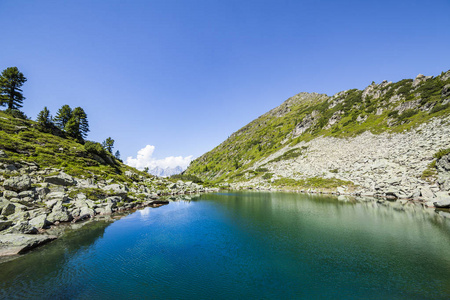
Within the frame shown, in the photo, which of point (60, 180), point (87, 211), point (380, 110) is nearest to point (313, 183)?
point (380, 110)

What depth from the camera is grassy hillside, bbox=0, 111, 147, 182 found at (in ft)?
173

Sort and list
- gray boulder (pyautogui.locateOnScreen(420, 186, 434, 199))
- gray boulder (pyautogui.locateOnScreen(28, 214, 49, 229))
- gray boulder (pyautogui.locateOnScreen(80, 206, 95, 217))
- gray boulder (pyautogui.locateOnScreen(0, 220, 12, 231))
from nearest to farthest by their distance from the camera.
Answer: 1. gray boulder (pyautogui.locateOnScreen(0, 220, 12, 231))
2. gray boulder (pyautogui.locateOnScreen(28, 214, 49, 229))
3. gray boulder (pyautogui.locateOnScreen(80, 206, 95, 217))
4. gray boulder (pyautogui.locateOnScreen(420, 186, 434, 199))

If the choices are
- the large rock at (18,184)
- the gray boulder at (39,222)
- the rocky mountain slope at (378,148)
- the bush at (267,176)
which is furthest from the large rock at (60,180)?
the bush at (267,176)

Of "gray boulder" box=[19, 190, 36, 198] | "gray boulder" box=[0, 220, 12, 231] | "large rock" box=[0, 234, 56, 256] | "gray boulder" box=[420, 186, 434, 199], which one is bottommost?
"large rock" box=[0, 234, 56, 256]

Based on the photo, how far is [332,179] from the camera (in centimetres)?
8081

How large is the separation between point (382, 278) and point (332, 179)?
237 ft

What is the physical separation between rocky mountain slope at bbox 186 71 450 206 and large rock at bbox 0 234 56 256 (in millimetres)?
78030

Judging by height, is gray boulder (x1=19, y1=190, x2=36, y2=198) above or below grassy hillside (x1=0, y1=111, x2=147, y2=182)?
below

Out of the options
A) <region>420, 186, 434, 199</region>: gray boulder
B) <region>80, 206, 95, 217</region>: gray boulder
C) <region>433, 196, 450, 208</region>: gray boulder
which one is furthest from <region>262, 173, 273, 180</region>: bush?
<region>80, 206, 95, 217</region>: gray boulder

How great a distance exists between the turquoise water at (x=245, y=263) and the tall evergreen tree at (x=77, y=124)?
257 feet

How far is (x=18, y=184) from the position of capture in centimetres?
3594

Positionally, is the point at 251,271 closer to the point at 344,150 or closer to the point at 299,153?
the point at 344,150

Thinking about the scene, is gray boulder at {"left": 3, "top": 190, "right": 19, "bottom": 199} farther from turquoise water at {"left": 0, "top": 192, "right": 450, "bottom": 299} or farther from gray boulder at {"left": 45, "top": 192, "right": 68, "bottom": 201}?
turquoise water at {"left": 0, "top": 192, "right": 450, "bottom": 299}

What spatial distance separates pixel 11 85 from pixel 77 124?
25.8 m
